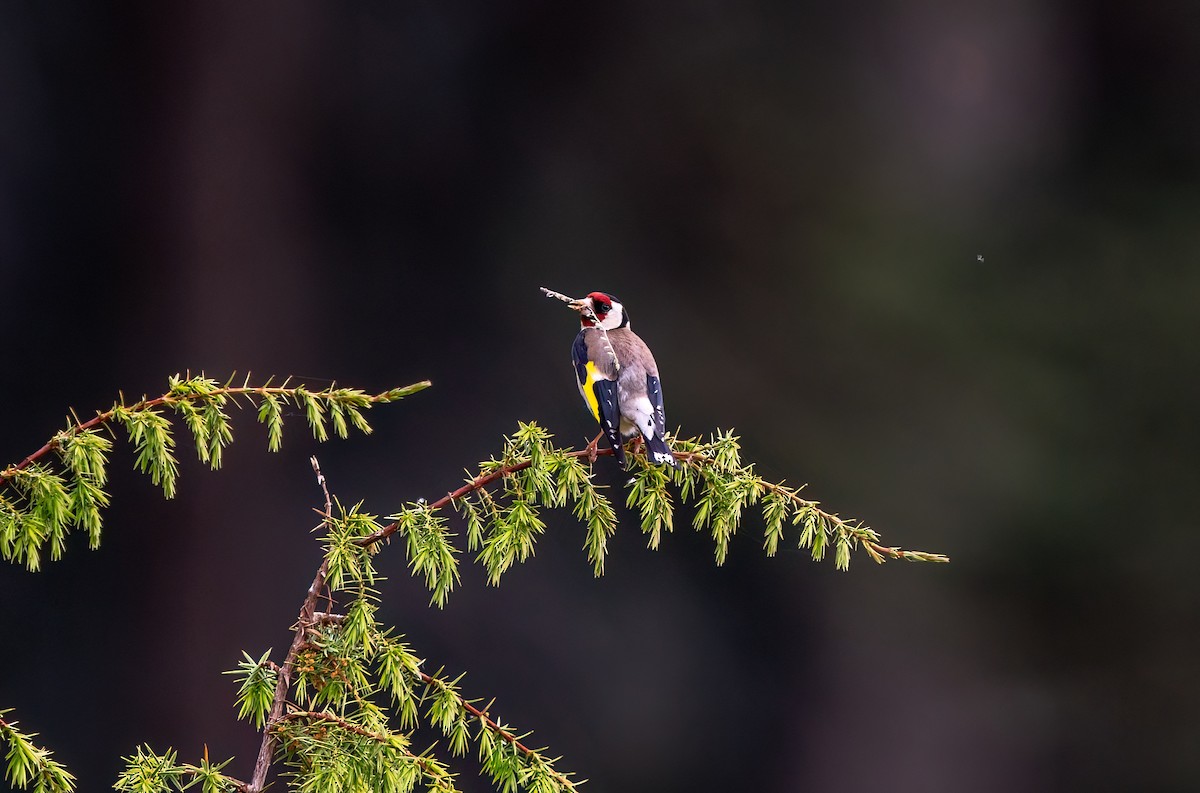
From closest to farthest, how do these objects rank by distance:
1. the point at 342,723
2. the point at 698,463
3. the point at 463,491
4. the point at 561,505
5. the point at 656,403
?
1. the point at 342,723
2. the point at 463,491
3. the point at 561,505
4. the point at 698,463
5. the point at 656,403

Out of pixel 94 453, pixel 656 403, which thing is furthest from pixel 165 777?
pixel 656 403

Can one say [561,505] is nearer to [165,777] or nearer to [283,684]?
[283,684]

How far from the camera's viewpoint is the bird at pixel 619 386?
213 centimetres

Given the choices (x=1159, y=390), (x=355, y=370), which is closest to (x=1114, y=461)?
(x=1159, y=390)

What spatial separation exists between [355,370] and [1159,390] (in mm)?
3771

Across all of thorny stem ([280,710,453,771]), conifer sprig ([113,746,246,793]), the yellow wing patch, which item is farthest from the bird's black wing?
conifer sprig ([113,746,246,793])

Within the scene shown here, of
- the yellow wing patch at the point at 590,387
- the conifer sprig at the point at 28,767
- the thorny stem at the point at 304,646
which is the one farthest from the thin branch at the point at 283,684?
Answer: the yellow wing patch at the point at 590,387

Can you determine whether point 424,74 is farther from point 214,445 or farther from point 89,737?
point 214,445

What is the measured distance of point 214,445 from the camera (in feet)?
4.76

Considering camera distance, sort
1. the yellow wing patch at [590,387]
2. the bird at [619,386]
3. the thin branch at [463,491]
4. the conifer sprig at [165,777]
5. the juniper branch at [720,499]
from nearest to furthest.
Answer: the conifer sprig at [165,777] → the thin branch at [463,491] → the juniper branch at [720,499] → the bird at [619,386] → the yellow wing patch at [590,387]

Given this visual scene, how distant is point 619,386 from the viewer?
246cm

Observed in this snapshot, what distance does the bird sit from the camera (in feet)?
6.98

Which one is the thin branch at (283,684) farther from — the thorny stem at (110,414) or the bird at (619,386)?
the bird at (619,386)

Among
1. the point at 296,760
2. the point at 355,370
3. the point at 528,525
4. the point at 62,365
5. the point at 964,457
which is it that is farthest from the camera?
the point at 964,457
